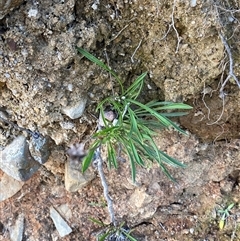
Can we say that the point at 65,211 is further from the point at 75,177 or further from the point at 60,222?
the point at 75,177

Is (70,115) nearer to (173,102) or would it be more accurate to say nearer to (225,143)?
(173,102)

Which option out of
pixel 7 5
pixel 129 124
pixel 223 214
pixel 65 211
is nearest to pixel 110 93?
pixel 129 124

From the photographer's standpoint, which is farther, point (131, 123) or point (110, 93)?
point (110, 93)

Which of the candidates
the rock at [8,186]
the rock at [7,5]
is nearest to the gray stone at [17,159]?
the rock at [8,186]

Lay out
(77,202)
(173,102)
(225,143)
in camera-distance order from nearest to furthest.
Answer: (173,102) → (225,143) → (77,202)

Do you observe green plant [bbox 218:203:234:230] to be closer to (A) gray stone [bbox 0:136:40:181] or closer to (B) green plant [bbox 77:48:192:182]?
(B) green plant [bbox 77:48:192:182]

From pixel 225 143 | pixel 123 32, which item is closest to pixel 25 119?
pixel 123 32

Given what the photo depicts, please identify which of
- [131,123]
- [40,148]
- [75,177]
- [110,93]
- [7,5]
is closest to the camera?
[7,5]
